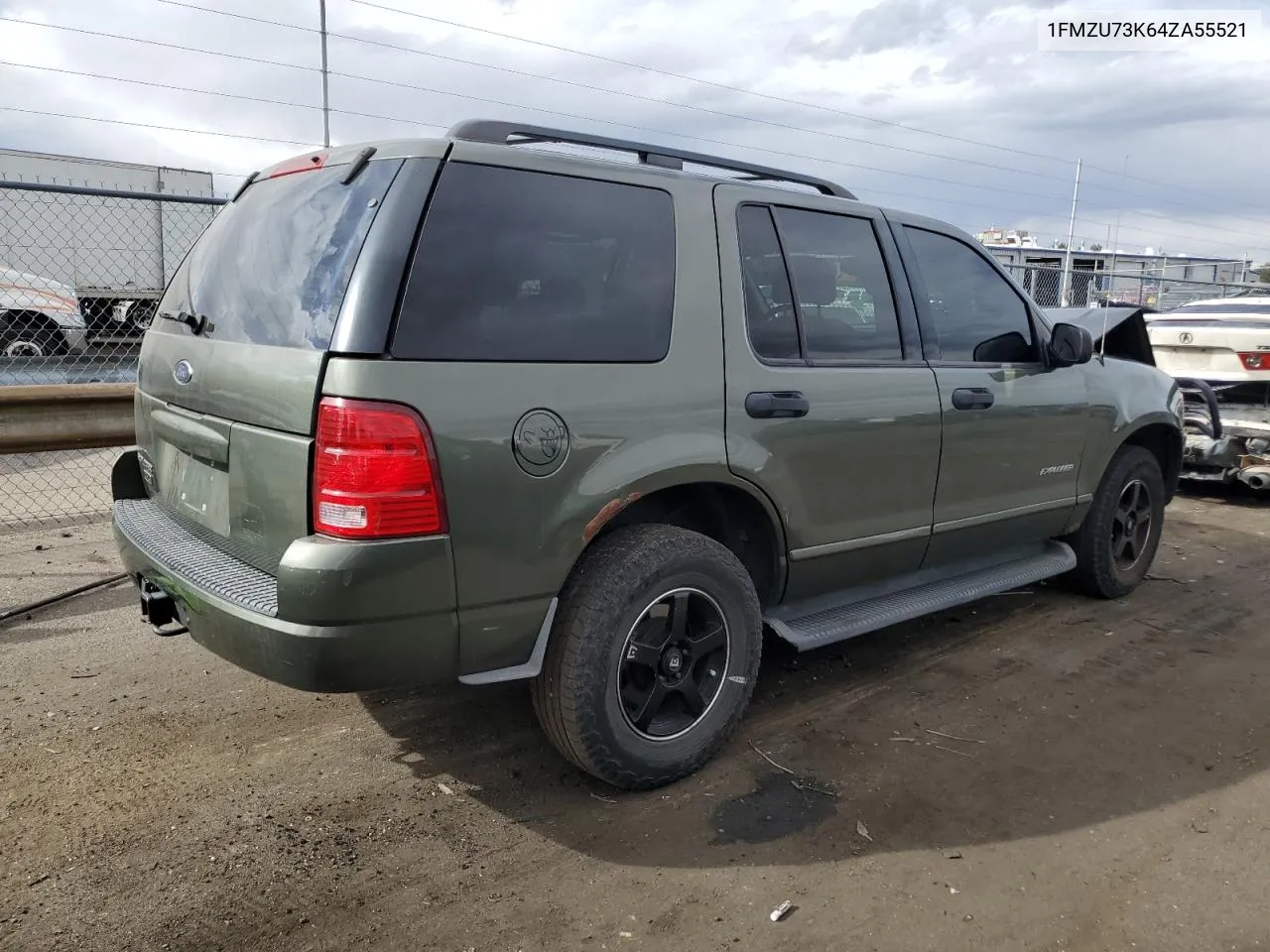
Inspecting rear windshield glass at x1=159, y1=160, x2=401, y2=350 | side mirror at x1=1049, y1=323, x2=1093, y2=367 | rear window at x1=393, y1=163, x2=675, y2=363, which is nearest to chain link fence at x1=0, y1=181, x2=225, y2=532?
rear windshield glass at x1=159, y1=160, x2=401, y2=350

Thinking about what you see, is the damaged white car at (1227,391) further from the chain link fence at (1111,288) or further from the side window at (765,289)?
the side window at (765,289)

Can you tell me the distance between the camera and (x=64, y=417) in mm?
4875

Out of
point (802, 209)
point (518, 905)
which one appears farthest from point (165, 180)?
point (518, 905)

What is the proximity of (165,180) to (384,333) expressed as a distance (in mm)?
15243

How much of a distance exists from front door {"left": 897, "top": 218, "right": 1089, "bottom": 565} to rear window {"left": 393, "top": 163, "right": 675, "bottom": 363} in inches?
55.1

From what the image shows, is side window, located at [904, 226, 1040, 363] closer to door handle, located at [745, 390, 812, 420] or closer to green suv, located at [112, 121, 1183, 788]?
green suv, located at [112, 121, 1183, 788]

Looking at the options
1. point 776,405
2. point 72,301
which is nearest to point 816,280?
point 776,405

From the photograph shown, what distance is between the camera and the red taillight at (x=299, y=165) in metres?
2.90

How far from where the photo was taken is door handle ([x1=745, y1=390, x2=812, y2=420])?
311cm

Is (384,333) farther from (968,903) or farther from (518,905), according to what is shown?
(968,903)

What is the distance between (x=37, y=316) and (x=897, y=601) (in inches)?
331

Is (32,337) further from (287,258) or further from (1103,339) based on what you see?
(1103,339)

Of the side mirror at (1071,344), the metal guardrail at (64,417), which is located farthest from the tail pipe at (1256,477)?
the metal guardrail at (64,417)

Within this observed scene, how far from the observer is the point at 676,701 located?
10.2 feet
